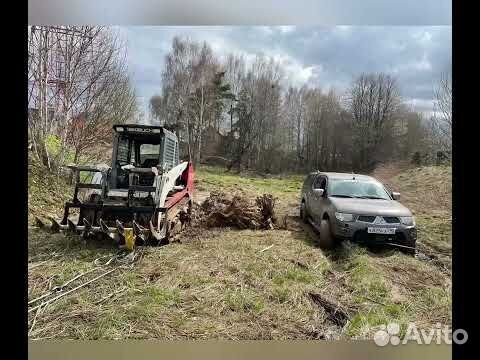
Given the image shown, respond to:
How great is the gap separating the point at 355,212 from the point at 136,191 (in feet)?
6.40

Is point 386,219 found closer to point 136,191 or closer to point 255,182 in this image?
point 255,182

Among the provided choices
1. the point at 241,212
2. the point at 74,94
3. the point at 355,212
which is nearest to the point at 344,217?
the point at 355,212

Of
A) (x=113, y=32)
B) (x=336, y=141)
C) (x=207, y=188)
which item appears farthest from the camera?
(x=207, y=188)

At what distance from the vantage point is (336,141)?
296 centimetres

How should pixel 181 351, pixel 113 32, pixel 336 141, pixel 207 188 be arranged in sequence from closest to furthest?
pixel 181 351 → pixel 113 32 → pixel 336 141 → pixel 207 188

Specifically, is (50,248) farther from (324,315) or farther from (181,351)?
(324,315)

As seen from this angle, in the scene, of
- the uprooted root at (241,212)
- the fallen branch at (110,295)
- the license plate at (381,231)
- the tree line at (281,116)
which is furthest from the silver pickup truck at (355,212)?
the fallen branch at (110,295)

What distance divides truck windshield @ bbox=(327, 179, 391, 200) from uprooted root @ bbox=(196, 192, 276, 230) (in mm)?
552

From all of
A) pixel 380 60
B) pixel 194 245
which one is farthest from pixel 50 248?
pixel 380 60

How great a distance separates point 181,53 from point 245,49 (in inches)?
20.8

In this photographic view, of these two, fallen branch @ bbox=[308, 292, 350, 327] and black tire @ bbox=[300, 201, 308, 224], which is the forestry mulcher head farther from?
fallen branch @ bbox=[308, 292, 350, 327]

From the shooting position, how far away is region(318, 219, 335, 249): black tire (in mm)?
2979

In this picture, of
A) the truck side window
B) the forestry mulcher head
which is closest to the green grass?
the truck side window

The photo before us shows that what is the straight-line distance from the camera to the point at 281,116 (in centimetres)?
303
